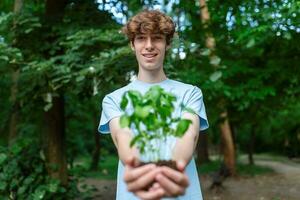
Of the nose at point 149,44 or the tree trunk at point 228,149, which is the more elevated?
the nose at point 149,44

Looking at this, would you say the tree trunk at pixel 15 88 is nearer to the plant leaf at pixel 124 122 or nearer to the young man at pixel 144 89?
the young man at pixel 144 89

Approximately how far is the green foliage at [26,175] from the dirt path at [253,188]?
1.91 meters

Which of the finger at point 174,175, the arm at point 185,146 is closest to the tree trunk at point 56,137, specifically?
the arm at point 185,146

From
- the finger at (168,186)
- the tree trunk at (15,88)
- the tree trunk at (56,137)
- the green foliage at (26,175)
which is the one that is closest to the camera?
the finger at (168,186)

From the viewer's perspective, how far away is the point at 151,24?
1.92 metres

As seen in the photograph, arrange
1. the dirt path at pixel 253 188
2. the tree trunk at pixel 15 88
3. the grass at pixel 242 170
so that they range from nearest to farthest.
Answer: the tree trunk at pixel 15 88 < the dirt path at pixel 253 188 < the grass at pixel 242 170

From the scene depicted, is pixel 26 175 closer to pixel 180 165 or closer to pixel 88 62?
pixel 88 62

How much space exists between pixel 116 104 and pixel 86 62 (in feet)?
9.02

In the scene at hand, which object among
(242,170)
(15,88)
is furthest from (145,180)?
(242,170)

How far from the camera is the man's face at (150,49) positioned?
1945 millimetres

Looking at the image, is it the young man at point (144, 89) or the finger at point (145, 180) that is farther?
the young man at point (144, 89)

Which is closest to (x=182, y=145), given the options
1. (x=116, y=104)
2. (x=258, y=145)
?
(x=116, y=104)

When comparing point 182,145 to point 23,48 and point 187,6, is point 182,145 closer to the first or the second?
point 23,48

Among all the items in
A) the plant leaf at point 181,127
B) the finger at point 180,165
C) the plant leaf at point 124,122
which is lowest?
the finger at point 180,165
